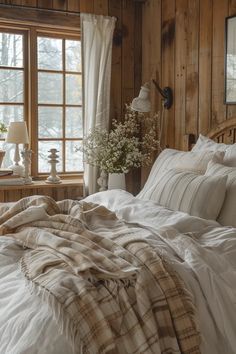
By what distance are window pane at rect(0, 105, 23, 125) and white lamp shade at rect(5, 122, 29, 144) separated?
27 centimetres

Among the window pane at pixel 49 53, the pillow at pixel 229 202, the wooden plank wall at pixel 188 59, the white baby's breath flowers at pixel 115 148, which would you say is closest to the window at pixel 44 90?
the window pane at pixel 49 53

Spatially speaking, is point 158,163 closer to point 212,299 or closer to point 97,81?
point 97,81

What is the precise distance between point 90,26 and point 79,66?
39cm

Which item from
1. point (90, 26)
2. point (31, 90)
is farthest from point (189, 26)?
point (31, 90)

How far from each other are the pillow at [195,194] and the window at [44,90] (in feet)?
6.12

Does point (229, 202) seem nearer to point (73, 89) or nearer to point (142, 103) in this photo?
point (142, 103)

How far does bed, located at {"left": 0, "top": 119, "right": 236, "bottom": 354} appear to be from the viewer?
4.25ft

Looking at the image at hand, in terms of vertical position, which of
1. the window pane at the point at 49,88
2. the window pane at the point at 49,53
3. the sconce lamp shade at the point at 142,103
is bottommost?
the sconce lamp shade at the point at 142,103

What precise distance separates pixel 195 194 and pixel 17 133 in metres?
1.89

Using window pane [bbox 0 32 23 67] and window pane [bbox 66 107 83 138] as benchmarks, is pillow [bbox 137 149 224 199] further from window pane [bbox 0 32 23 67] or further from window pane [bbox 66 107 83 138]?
window pane [bbox 0 32 23 67]

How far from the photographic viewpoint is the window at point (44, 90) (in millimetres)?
3857

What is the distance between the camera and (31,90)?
12.8ft

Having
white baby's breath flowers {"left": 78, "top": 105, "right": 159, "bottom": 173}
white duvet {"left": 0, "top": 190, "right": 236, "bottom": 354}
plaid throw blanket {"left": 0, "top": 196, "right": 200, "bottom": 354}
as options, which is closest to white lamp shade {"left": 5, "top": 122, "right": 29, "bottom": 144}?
white baby's breath flowers {"left": 78, "top": 105, "right": 159, "bottom": 173}

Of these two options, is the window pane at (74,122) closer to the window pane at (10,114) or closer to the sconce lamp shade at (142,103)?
the window pane at (10,114)
